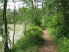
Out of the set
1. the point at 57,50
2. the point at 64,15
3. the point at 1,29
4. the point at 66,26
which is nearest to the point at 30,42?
the point at 57,50

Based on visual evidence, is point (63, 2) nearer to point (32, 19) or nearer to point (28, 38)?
point (28, 38)

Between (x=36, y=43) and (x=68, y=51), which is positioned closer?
(x=68, y=51)

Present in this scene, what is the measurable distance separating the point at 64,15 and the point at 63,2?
1.06 m

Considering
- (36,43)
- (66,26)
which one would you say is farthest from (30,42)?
(66,26)

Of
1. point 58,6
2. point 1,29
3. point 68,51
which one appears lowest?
point 68,51

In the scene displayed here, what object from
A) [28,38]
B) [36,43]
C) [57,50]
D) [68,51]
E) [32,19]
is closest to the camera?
[68,51]

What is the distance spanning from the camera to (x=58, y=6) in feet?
25.0

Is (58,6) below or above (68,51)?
above

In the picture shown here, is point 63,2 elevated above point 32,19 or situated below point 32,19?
above

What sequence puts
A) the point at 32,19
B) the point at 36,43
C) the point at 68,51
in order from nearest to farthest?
the point at 68,51 < the point at 36,43 < the point at 32,19

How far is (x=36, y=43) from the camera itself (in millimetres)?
6039

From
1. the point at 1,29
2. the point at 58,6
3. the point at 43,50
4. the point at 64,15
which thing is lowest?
the point at 43,50

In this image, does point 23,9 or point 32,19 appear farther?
point 32,19

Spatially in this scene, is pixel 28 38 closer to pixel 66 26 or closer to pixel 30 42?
pixel 30 42
